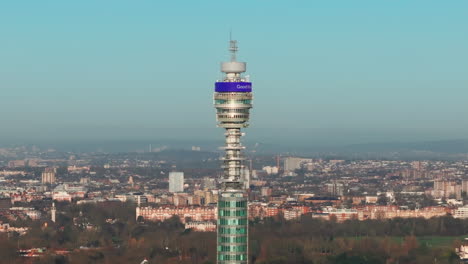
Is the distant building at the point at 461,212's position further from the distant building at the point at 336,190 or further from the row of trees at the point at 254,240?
the distant building at the point at 336,190

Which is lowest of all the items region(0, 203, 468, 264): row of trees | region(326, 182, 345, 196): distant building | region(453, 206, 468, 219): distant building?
region(0, 203, 468, 264): row of trees

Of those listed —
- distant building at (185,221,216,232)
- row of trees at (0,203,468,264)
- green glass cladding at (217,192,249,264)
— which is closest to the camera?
green glass cladding at (217,192,249,264)

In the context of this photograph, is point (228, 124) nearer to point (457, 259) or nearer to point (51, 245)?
point (457, 259)

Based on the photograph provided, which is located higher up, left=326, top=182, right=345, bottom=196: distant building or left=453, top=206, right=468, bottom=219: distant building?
left=326, top=182, right=345, bottom=196: distant building

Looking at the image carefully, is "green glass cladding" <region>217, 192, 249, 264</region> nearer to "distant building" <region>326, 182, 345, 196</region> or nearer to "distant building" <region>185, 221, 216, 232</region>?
"distant building" <region>185, 221, 216, 232</region>

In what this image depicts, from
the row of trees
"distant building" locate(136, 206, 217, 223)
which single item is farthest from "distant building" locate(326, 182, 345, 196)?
the row of trees

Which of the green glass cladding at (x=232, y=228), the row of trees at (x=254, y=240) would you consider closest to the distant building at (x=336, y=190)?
the row of trees at (x=254, y=240)

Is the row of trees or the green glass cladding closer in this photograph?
the green glass cladding

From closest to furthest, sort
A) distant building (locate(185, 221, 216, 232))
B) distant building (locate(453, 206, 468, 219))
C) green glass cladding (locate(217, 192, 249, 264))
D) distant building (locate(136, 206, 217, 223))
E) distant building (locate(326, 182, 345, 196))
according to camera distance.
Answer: green glass cladding (locate(217, 192, 249, 264)) → distant building (locate(185, 221, 216, 232)) → distant building (locate(136, 206, 217, 223)) → distant building (locate(453, 206, 468, 219)) → distant building (locate(326, 182, 345, 196))

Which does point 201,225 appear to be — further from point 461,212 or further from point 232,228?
point 232,228
